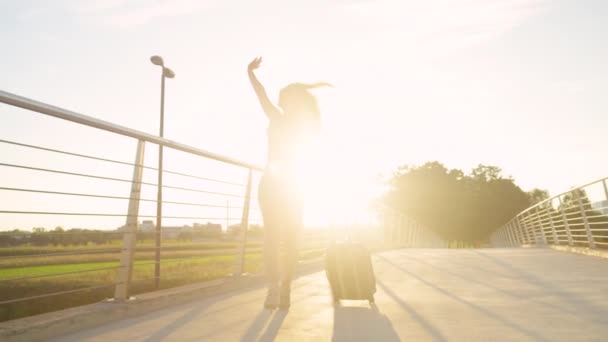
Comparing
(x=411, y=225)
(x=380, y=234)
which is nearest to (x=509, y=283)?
(x=380, y=234)

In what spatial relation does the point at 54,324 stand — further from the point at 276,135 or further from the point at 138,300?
the point at 276,135

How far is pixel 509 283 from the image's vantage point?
4684 millimetres

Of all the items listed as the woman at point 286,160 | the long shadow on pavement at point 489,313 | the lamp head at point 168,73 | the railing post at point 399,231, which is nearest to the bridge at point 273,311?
the long shadow on pavement at point 489,313

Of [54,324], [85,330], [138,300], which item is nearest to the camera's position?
[54,324]

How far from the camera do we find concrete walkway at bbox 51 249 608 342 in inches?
103

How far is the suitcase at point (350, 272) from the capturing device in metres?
3.70

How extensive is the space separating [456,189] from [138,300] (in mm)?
75763

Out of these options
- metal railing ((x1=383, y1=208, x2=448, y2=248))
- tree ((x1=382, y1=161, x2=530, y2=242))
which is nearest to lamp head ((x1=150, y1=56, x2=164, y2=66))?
metal railing ((x1=383, y1=208, x2=448, y2=248))

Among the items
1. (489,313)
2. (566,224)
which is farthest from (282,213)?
(566,224)

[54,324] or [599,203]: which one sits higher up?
[599,203]

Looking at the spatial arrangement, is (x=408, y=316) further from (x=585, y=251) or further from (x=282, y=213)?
(x=585, y=251)

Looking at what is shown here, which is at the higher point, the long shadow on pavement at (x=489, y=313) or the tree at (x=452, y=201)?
the tree at (x=452, y=201)

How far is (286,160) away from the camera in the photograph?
12.6ft

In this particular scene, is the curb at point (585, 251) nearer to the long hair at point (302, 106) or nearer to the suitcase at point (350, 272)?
the suitcase at point (350, 272)
